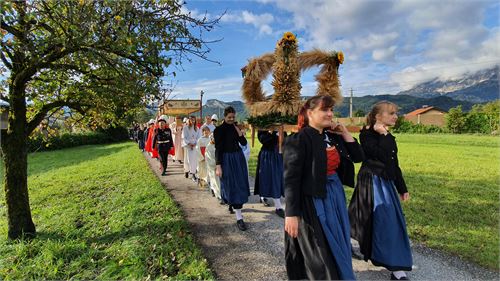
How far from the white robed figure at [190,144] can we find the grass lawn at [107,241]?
77.7 inches

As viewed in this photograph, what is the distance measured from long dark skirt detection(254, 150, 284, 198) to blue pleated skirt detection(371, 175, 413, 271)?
265 centimetres

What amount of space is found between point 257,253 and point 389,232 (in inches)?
66.5

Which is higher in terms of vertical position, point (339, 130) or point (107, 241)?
point (339, 130)

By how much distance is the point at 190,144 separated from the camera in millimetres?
10156

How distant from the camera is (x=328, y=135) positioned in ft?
10.4

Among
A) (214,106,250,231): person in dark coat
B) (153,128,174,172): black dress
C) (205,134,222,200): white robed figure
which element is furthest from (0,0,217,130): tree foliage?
(153,128,174,172): black dress

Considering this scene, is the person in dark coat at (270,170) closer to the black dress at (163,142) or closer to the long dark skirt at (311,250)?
the long dark skirt at (311,250)

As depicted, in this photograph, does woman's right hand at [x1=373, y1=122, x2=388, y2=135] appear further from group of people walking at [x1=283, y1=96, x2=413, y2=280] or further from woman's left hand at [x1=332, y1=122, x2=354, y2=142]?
woman's left hand at [x1=332, y1=122, x2=354, y2=142]

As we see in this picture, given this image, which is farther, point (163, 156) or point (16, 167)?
point (163, 156)

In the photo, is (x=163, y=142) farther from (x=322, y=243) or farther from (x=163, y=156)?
(x=322, y=243)

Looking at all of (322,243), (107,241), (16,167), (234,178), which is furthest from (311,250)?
(16,167)

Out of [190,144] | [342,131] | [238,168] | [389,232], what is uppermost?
[342,131]

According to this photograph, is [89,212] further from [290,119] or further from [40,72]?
[290,119]

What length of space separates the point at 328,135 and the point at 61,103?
4405 mm
